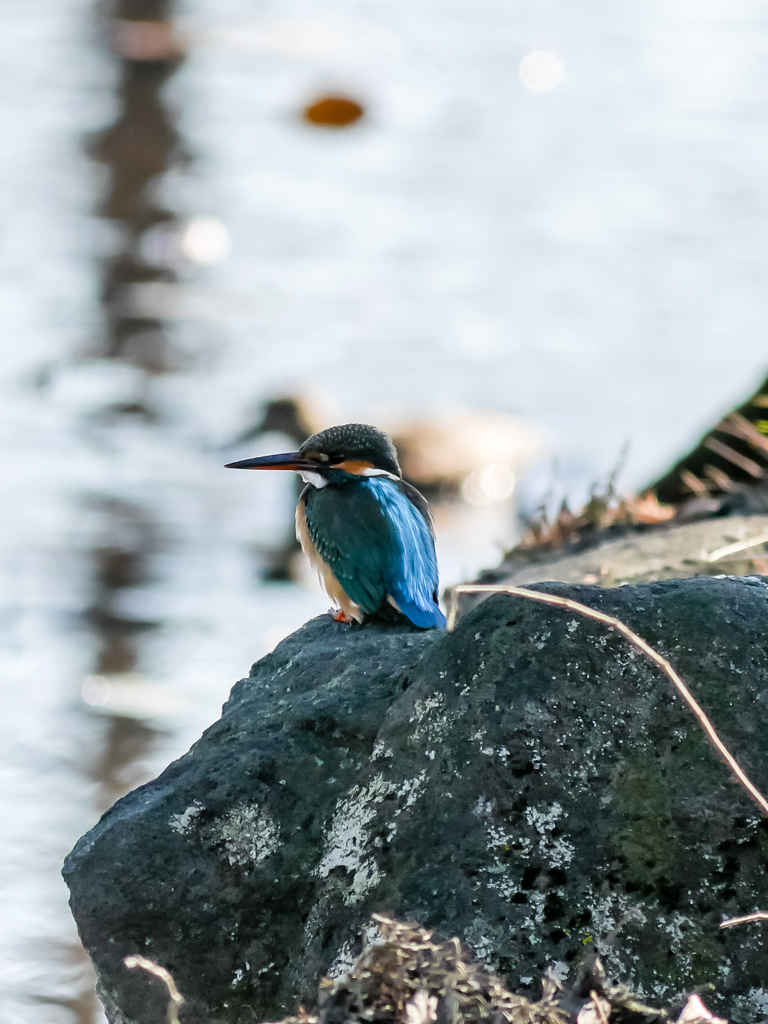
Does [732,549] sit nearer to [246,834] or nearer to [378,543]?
[378,543]

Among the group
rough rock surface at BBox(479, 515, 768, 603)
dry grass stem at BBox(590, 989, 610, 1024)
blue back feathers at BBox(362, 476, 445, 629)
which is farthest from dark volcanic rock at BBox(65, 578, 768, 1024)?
rough rock surface at BBox(479, 515, 768, 603)

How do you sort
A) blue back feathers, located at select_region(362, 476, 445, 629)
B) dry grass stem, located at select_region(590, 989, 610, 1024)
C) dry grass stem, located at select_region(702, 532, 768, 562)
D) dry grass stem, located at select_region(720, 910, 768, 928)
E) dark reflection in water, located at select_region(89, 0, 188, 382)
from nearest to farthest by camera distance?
dry grass stem, located at select_region(590, 989, 610, 1024) < dry grass stem, located at select_region(720, 910, 768, 928) < blue back feathers, located at select_region(362, 476, 445, 629) < dry grass stem, located at select_region(702, 532, 768, 562) < dark reflection in water, located at select_region(89, 0, 188, 382)

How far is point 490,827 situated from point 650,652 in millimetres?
A: 369

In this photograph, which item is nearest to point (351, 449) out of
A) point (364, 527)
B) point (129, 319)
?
point (364, 527)

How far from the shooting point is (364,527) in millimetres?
3221

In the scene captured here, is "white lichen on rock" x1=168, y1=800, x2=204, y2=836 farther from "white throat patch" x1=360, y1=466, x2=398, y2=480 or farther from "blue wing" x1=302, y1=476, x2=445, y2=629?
"white throat patch" x1=360, y1=466, x2=398, y2=480

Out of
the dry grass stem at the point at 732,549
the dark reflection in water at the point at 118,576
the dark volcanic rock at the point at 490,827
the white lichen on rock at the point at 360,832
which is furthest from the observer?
the dark reflection in water at the point at 118,576

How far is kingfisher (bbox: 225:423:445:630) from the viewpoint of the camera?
3102mm

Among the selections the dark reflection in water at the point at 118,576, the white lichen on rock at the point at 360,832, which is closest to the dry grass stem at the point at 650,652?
the white lichen on rock at the point at 360,832

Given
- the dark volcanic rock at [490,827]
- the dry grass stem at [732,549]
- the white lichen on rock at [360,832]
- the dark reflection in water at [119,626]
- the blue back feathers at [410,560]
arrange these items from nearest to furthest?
1. the dark volcanic rock at [490,827]
2. the white lichen on rock at [360,832]
3. the blue back feathers at [410,560]
4. the dry grass stem at [732,549]
5. the dark reflection in water at [119,626]

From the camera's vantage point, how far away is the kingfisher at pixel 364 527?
310 cm

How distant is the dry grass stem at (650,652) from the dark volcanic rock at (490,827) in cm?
3

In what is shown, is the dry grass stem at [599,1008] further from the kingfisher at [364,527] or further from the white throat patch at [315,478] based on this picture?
the white throat patch at [315,478]

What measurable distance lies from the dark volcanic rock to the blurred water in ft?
5.41
